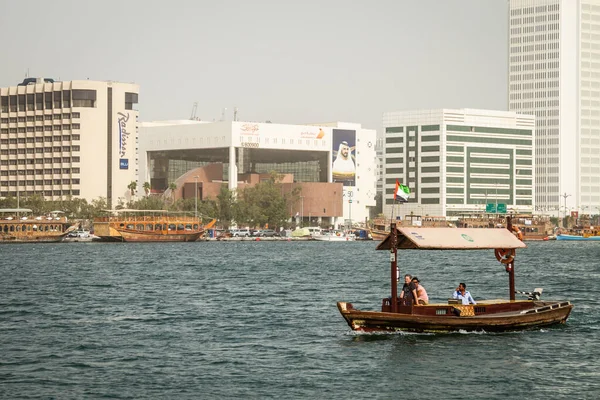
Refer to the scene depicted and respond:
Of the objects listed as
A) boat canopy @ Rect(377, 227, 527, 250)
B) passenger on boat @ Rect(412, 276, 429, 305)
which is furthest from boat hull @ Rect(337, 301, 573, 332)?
boat canopy @ Rect(377, 227, 527, 250)

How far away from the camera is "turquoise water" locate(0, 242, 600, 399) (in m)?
38.8

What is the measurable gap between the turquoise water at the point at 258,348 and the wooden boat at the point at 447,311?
0.63 metres

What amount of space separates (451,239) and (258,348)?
10.6 m

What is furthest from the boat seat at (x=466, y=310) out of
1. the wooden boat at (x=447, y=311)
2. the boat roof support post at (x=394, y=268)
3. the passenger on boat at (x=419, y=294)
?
the boat roof support post at (x=394, y=268)

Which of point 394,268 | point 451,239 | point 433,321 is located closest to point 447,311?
point 433,321

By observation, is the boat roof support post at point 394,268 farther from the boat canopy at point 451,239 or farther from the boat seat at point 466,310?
the boat seat at point 466,310

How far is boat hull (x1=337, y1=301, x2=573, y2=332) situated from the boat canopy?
9.81 feet

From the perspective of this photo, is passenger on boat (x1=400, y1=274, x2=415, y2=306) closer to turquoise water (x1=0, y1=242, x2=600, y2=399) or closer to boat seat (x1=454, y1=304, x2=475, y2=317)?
turquoise water (x1=0, y1=242, x2=600, y2=399)

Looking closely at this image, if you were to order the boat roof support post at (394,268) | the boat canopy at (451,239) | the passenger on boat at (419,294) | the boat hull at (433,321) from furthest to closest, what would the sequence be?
1. the boat canopy at (451,239)
2. the passenger on boat at (419,294)
3. the boat roof support post at (394,268)
4. the boat hull at (433,321)

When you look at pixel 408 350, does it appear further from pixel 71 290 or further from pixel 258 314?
pixel 71 290

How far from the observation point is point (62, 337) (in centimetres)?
5156

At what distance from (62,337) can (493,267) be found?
75.2m

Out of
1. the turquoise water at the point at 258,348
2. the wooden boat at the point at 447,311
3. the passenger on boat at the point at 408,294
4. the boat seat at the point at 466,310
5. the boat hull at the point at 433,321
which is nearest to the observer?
the turquoise water at the point at 258,348

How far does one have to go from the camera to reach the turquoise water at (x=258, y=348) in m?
38.8
